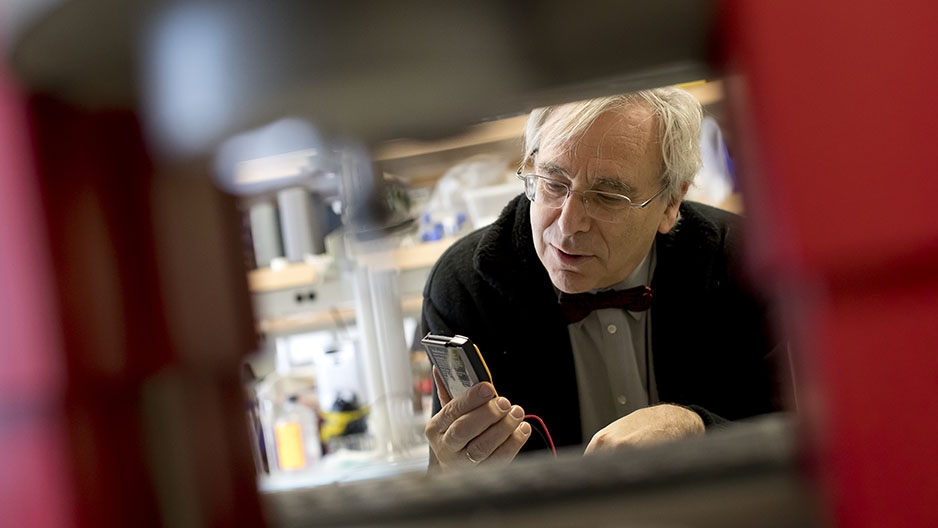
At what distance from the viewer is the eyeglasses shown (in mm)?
1022

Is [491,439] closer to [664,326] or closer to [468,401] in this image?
[468,401]

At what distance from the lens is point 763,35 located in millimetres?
241

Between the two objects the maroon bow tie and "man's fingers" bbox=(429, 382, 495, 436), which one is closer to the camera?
"man's fingers" bbox=(429, 382, 495, 436)

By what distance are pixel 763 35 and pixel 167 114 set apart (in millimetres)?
216

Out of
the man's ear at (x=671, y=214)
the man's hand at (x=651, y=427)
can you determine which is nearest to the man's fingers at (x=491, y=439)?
the man's hand at (x=651, y=427)

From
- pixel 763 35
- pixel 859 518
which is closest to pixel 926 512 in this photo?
pixel 859 518

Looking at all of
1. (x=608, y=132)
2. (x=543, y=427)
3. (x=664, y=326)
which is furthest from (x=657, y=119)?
(x=543, y=427)

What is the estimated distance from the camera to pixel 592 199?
103 cm

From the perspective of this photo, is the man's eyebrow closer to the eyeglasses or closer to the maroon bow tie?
the eyeglasses

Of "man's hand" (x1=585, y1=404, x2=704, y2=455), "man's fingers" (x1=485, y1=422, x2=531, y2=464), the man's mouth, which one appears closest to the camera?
"man's hand" (x1=585, y1=404, x2=704, y2=455)

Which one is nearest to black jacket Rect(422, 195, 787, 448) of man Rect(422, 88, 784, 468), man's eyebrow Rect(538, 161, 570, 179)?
man Rect(422, 88, 784, 468)

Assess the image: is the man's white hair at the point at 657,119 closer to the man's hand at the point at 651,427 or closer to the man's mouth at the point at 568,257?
the man's mouth at the point at 568,257

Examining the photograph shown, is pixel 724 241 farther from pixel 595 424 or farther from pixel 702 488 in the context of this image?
pixel 702 488

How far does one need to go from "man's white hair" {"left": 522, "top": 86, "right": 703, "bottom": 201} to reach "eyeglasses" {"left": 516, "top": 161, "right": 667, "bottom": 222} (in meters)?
0.05
